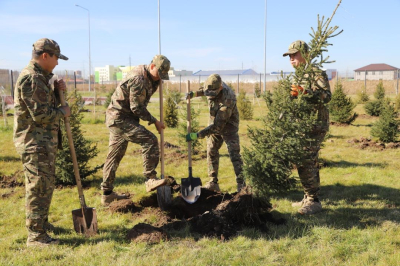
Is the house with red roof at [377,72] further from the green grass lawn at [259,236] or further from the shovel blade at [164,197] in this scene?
the shovel blade at [164,197]

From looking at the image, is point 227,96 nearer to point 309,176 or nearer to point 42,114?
point 309,176

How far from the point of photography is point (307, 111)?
4.99 m

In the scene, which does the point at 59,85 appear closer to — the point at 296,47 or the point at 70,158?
the point at 70,158

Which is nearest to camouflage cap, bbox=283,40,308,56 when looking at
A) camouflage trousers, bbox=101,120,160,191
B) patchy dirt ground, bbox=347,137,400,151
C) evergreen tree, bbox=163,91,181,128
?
camouflage trousers, bbox=101,120,160,191

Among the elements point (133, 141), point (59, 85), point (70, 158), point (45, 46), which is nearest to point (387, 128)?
point (133, 141)

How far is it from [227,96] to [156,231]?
270 cm

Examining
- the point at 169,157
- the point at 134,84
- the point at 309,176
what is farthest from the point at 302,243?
the point at 169,157

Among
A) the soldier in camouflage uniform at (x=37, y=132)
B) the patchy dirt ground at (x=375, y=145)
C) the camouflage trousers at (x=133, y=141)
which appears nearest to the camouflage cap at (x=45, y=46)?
the soldier in camouflage uniform at (x=37, y=132)

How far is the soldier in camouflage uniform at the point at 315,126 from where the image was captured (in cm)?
494

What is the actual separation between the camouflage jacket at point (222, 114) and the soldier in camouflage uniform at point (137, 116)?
0.90m

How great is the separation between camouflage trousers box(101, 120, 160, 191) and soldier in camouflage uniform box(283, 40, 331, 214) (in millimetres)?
2239

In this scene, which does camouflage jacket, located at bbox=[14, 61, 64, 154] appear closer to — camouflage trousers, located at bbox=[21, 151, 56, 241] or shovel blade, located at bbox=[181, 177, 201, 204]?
camouflage trousers, located at bbox=[21, 151, 56, 241]

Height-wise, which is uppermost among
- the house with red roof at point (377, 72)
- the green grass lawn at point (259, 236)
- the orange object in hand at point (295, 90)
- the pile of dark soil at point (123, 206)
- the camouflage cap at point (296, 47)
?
the house with red roof at point (377, 72)

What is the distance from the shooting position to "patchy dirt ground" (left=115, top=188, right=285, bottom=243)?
4.38 m
